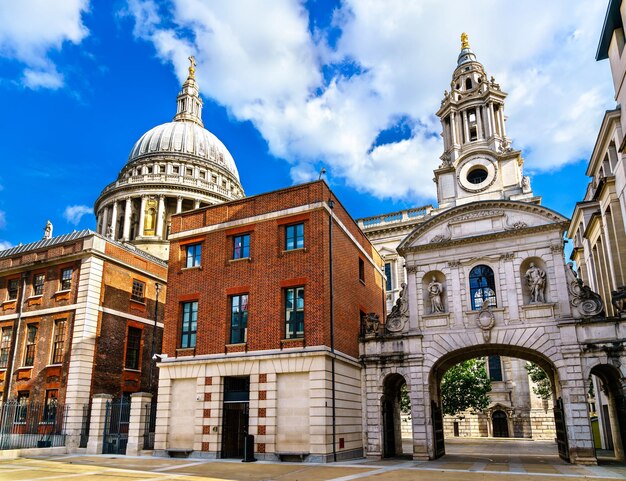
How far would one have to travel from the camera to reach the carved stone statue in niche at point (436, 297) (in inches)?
1089

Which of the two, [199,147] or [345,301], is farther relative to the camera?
[199,147]

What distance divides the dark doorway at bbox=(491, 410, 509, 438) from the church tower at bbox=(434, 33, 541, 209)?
72.1ft

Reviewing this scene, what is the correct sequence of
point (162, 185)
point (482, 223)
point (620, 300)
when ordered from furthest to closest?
point (162, 185) → point (482, 223) → point (620, 300)

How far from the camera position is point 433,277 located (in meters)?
28.9

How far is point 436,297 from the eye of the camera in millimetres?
27781

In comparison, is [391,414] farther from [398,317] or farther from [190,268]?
[190,268]

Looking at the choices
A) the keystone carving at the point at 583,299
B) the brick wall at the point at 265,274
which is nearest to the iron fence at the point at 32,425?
the brick wall at the point at 265,274

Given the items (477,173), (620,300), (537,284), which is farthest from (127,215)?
(620,300)

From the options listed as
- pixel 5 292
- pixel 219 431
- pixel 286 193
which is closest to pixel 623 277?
pixel 286 193

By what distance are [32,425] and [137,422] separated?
7.55m

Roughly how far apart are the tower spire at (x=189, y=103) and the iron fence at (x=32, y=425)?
239ft

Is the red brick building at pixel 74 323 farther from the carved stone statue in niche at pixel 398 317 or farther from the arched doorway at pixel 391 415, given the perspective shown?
the carved stone statue in niche at pixel 398 317

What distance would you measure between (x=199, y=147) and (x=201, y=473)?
238 ft

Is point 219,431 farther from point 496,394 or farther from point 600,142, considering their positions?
point 496,394
